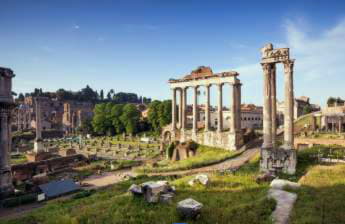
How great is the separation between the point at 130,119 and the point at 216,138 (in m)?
45.1

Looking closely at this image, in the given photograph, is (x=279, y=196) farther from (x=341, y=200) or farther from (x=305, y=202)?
(x=341, y=200)

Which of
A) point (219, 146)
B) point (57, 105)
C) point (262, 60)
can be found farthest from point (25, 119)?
point (262, 60)

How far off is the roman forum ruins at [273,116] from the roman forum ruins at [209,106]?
38.0 feet

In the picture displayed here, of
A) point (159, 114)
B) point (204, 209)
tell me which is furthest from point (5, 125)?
point (159, 114)

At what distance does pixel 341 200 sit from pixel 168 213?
8.24 metres

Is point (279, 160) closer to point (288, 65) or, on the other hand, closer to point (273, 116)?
point (273, 116)

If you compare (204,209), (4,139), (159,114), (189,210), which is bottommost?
(204,209)

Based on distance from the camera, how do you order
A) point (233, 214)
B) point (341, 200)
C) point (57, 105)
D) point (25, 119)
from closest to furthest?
point (233, 214) < point (341, 200) < point (25, 119) < point (57, 105)

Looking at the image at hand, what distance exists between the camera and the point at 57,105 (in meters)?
131

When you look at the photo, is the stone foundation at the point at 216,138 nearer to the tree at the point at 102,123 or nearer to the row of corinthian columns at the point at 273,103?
the row of corinthian columns at the point at 273,103

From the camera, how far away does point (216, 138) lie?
115ft

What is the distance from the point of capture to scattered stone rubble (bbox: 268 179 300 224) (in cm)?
1068

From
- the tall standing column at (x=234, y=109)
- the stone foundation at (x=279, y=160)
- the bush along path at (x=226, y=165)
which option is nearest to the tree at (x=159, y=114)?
the tall standing column at (x=234, y=109)

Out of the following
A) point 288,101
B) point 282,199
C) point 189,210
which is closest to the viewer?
point 189,210
